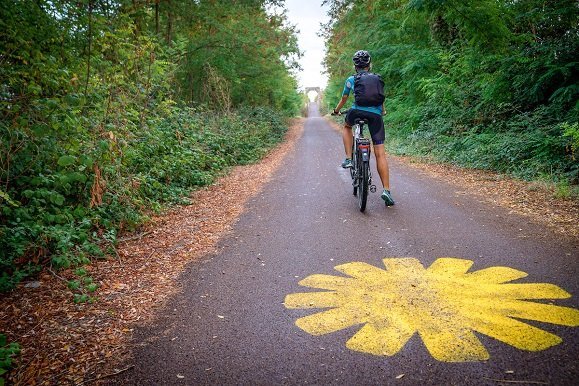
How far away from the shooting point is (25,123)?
291 cm

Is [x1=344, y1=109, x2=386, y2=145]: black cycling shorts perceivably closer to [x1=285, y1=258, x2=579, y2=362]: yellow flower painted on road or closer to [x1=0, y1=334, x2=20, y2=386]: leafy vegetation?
[x1=285, y1=258, x2=579, y2=362]: yellow flower painted on road

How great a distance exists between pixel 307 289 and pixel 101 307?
164cm

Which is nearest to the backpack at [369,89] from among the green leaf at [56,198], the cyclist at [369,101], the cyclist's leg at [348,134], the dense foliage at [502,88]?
the cyclist at [369,101]

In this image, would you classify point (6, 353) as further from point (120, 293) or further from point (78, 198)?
point (78, 198)

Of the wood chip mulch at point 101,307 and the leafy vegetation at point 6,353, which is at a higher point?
the leafy vegetation at point 6,353

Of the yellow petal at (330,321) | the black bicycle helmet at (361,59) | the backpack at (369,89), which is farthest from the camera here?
the black bicycle helmet at (361,59)

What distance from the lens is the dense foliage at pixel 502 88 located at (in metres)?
6.69

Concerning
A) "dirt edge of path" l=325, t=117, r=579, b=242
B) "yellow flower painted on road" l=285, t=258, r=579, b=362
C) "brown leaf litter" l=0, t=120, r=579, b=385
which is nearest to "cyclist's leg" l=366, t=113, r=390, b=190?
"dirt edge of path" l=325, t=117, r=579, b=242

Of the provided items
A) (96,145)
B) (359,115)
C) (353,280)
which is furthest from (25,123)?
(359,115)

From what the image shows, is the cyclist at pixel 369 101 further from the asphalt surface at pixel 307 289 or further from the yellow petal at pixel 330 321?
the yellow petal at pixel 330 321

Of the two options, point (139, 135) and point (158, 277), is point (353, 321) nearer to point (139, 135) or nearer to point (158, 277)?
point (158, 277)

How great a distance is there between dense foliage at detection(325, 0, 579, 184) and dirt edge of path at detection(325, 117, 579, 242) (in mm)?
423

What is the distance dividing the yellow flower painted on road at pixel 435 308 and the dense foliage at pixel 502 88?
389 cm

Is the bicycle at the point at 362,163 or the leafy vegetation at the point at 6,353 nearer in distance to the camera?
the leafy vegetation at the point at 6,353
